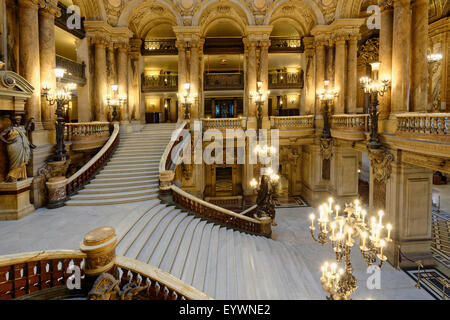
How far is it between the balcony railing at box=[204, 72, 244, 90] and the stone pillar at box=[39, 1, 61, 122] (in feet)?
32.7

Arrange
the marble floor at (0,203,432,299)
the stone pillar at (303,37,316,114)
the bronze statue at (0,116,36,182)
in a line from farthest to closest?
the stone pillar at (303,37,316,114) < the bronze statue at (0,116,36,182) < the marble floor at (0,203,432,299)

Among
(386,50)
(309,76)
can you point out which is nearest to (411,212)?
(386,50)

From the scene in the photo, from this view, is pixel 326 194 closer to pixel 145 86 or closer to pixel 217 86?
pixel 217 86

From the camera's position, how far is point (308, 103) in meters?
17.5

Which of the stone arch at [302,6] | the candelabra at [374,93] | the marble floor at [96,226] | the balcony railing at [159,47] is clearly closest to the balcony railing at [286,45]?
the stone arch at [302,6]

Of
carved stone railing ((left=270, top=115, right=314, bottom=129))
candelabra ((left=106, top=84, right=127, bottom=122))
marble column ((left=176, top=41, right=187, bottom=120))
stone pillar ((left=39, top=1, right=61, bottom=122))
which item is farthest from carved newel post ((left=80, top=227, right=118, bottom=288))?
carved stone railing ((left=270, top=115, right=314, bottom=129))

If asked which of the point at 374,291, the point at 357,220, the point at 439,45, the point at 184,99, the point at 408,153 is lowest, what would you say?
the point at 374,291

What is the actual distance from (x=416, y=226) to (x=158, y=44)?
742 inches

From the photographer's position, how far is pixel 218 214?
10102 millimetres

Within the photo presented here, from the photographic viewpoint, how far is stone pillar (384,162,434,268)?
9.45 meters

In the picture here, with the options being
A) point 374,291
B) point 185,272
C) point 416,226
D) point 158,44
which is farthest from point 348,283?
point 158,44

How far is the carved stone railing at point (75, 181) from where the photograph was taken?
28.3ft

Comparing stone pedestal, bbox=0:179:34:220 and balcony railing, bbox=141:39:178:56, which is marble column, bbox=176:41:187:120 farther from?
stone pedestal, bbox=0:179:34:220

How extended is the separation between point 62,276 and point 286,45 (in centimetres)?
1901
